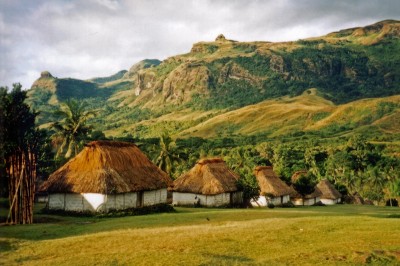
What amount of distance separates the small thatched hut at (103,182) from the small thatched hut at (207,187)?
641cm

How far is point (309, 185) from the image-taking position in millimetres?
73000

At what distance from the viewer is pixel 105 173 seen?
125ft

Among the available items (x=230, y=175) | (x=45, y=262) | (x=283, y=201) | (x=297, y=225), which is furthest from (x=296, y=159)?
(x=45, y=262)

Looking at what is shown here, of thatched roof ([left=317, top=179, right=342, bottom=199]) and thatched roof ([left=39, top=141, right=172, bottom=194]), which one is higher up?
thatched roof ([left=39, top=141, right=172, bottom=194])

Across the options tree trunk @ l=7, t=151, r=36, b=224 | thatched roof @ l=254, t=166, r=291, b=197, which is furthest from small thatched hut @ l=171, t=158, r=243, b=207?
tree trunk @ l=7, t=151, r=36, b=224

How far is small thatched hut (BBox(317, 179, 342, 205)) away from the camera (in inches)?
3211

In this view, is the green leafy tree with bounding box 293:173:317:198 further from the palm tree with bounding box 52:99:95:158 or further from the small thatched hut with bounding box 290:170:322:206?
the palm tree with bounding box 52:99:95:158

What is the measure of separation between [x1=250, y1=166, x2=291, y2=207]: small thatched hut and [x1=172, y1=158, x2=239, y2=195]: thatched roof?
7.18m

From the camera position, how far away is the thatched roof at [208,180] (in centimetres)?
4919

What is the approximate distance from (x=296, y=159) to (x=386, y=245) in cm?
9372

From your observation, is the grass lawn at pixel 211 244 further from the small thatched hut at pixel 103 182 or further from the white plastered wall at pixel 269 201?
the white plastered wall at pixel 269 201

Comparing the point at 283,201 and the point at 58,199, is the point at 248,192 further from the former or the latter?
the point at 58,199

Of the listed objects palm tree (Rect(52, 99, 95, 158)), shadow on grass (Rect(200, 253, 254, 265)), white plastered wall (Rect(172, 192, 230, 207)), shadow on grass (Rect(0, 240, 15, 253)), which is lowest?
white plastered wall (Rect(172, 192, 230, 207))

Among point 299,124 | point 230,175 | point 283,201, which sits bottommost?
point 283,201
